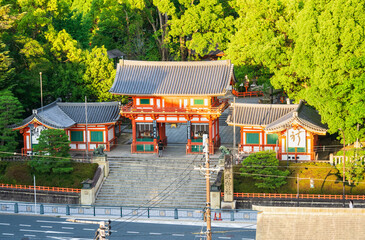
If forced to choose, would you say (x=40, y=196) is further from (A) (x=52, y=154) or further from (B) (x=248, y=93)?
(B) (x=248, y=93)

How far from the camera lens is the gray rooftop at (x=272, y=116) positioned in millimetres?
62281

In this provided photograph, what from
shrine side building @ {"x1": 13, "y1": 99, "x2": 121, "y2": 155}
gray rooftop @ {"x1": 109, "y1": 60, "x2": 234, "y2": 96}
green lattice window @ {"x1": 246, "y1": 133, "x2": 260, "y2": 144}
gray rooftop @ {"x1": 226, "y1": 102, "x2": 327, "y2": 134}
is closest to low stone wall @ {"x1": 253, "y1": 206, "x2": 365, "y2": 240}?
gray rooftop @ {"x1": 226, "y1": 102, "x2": 327, "y2": 134}

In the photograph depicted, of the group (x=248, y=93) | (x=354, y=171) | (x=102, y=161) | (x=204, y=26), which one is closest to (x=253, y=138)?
(x=354, y=171)

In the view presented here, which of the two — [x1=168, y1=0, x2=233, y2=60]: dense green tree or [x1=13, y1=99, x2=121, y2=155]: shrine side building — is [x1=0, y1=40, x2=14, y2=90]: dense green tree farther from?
[x1=168, y1=0, x2=233, y2=60]: dense green tree

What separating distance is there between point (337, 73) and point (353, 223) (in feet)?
80.9

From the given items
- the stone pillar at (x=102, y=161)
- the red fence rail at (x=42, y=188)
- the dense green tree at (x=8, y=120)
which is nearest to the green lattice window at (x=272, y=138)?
the stone pillar at (x=102, y=161)

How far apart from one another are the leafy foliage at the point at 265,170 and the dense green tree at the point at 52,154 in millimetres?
15529

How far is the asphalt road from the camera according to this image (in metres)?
51.9

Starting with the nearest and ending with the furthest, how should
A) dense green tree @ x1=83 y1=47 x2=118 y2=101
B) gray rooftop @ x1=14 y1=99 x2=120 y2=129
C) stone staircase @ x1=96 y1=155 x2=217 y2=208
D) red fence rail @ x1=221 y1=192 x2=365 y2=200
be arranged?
red fence rail @ x1=221 y1=192 x2=365 y2=200 < stone staircase @ x1=96 y1=155 x2=217 y2=208 < gray rooftop @ x1=14 y1=99 x2=120 y2=129 < dense green tree @ x1=83 y1=47 x2=118 y2=101

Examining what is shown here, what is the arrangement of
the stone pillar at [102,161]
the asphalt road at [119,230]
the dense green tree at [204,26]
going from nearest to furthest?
the asphalt road at [119,230] < the stone pillar at [102,161] < the dense green tree at [204,26]

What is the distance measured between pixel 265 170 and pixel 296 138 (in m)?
5.81

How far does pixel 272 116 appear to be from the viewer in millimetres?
64938

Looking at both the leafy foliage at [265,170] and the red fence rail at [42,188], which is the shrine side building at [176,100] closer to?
the leafy foliage at [265,170]

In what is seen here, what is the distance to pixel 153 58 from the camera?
9012 cm
